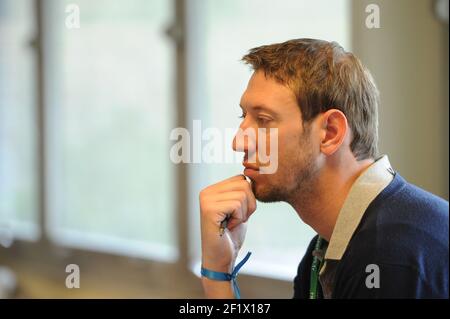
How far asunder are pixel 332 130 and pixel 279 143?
0.29 ft

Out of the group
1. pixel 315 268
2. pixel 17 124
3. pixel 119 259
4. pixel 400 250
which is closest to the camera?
pixel 400 250

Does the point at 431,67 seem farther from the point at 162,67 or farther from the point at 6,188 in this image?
the point at 6,188

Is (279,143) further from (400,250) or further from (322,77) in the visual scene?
(400,250)

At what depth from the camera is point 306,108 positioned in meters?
0.91

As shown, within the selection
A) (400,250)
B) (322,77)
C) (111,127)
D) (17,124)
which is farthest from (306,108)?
(17,124)

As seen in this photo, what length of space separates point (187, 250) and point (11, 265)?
1.10 meters

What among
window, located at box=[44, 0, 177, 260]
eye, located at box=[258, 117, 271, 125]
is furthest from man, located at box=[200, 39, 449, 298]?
window, located at box=[44, 0, 177, 260]

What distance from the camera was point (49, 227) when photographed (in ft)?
7.36

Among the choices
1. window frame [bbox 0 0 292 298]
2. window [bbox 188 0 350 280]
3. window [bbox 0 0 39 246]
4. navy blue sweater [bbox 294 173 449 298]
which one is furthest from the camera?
window [bbox 0 0 39 246]

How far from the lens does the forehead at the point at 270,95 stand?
0.91 m

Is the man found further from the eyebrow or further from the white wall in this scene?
the white wall

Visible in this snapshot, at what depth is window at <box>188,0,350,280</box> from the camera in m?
1.14

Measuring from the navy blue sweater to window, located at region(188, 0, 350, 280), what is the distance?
29 cm

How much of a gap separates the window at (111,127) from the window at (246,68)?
20cm
